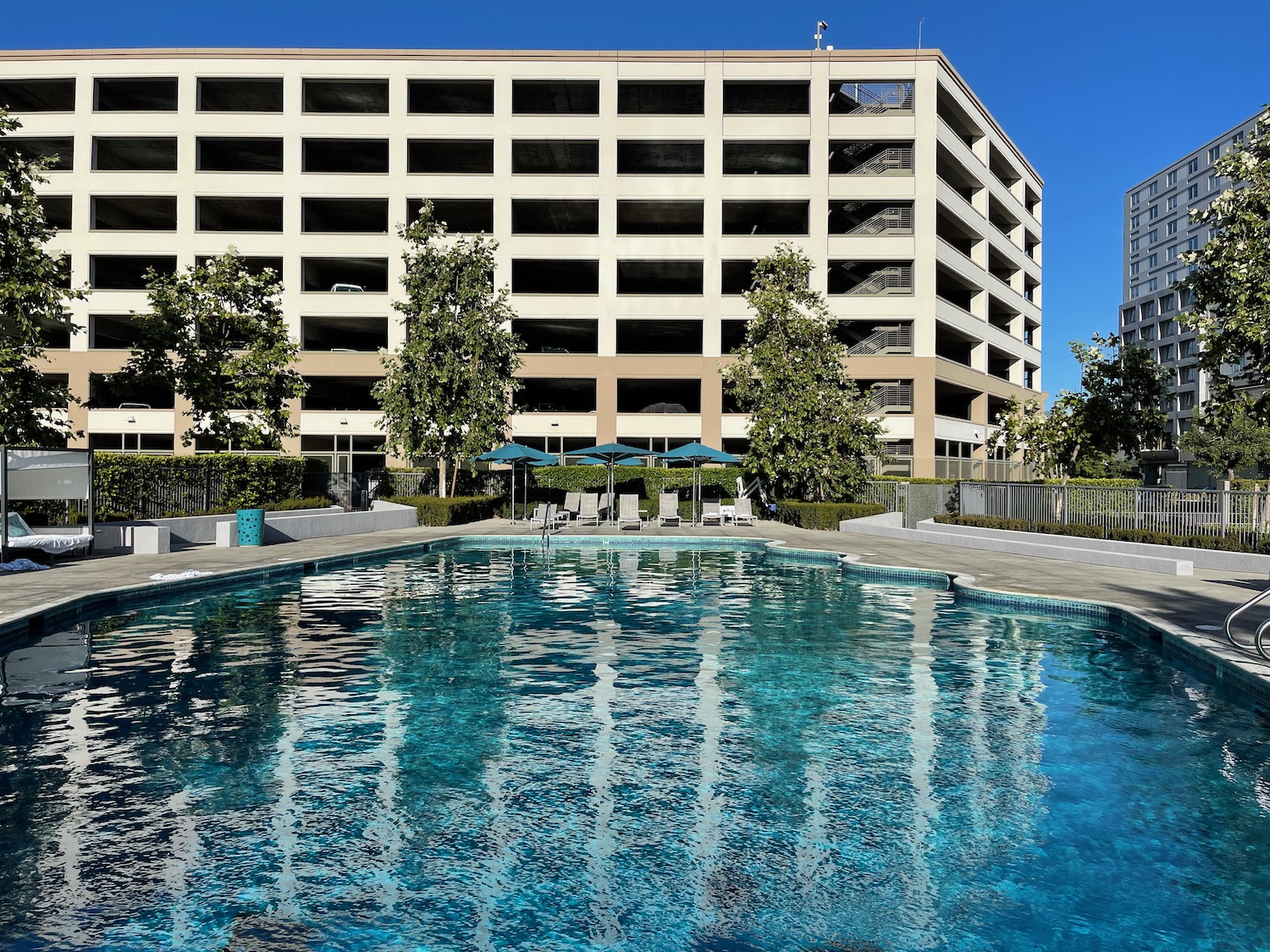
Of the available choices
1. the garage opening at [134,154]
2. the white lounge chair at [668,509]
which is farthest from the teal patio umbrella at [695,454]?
the garage opening at [134,154]

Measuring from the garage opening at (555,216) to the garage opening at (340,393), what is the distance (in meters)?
11.1

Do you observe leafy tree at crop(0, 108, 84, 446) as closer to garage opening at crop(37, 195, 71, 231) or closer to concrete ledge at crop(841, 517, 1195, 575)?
concrete ledge at crop(841, 517, 1195, 575)

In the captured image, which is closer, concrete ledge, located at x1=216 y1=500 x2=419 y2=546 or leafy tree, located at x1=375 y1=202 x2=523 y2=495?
concrete ledge, located at x1=216 y1=500 x2=419 y2=546

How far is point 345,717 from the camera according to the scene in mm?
7176

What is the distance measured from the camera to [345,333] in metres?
42.9

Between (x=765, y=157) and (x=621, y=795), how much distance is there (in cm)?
4155

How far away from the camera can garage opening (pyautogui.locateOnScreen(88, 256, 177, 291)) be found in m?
39.5

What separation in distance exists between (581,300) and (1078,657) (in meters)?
32.5

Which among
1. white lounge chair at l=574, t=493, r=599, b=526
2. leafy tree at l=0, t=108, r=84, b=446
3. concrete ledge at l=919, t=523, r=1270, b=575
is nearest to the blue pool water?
concrete ledge at l=919, t=523, r=1270, b=575

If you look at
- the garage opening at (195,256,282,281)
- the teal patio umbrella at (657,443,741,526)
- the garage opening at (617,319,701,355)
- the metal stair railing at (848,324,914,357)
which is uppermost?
the garage opening at (195,256,282,281)

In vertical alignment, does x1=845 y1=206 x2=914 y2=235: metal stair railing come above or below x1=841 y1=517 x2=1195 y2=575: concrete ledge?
above

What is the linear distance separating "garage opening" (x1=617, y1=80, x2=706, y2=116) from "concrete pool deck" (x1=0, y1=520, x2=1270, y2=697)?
1038 inches

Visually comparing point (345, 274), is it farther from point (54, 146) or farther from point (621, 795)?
point (621, 795)

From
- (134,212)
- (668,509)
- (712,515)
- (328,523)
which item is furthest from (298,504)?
(134,212)
